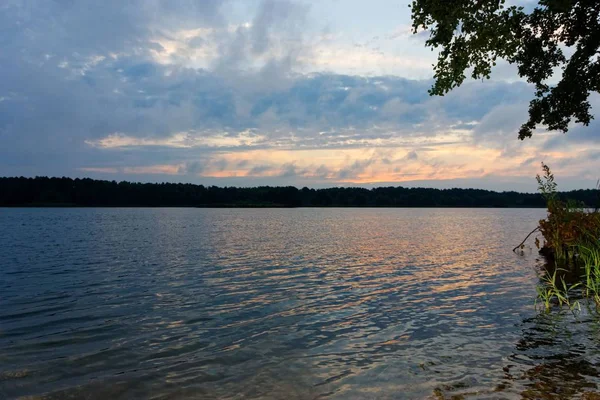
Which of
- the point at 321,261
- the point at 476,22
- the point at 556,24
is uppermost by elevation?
the point at 556,24

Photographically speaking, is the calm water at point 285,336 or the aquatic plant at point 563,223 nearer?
the calm water at point 285,336

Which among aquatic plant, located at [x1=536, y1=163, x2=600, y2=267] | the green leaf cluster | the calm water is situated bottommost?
the calm water

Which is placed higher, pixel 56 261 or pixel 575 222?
pixel 575 222

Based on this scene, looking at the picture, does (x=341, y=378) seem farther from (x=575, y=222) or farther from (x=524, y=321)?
(x=575, y=222)

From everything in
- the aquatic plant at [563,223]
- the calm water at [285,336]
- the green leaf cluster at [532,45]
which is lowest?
the calm water at [285,336]

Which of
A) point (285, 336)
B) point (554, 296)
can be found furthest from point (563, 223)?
point (285, 336)

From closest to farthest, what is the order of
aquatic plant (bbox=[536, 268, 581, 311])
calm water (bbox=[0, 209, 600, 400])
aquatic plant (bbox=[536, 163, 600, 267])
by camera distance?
1. calm water (bbox=[0, 209, 600, 400])
2. aquatic plant (bbox=[536, 268, 581, 311])
3. aquatic plant (bbox=[536, 163, 600, 267])

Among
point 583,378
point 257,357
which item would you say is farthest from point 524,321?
point 257,357

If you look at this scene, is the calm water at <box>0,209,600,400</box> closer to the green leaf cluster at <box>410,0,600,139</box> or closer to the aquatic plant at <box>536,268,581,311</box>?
the aquatic plant at <box>536,268,581,311</box>

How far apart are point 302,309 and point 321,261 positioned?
51.9ft

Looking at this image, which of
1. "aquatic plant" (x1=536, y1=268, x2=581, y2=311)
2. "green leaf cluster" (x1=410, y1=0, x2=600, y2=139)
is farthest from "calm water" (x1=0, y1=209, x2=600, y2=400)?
"green leaf cluster" (x1=410, y1=0, x2=600, y2=139)

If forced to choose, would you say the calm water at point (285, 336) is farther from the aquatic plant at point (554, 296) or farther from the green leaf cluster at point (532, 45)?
the green leaf cluster at point (532, 45)

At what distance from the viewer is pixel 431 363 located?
1059 cm

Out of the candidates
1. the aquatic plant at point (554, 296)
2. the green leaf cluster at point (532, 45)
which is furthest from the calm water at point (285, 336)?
the green leaf cluster at point (532, 45)
